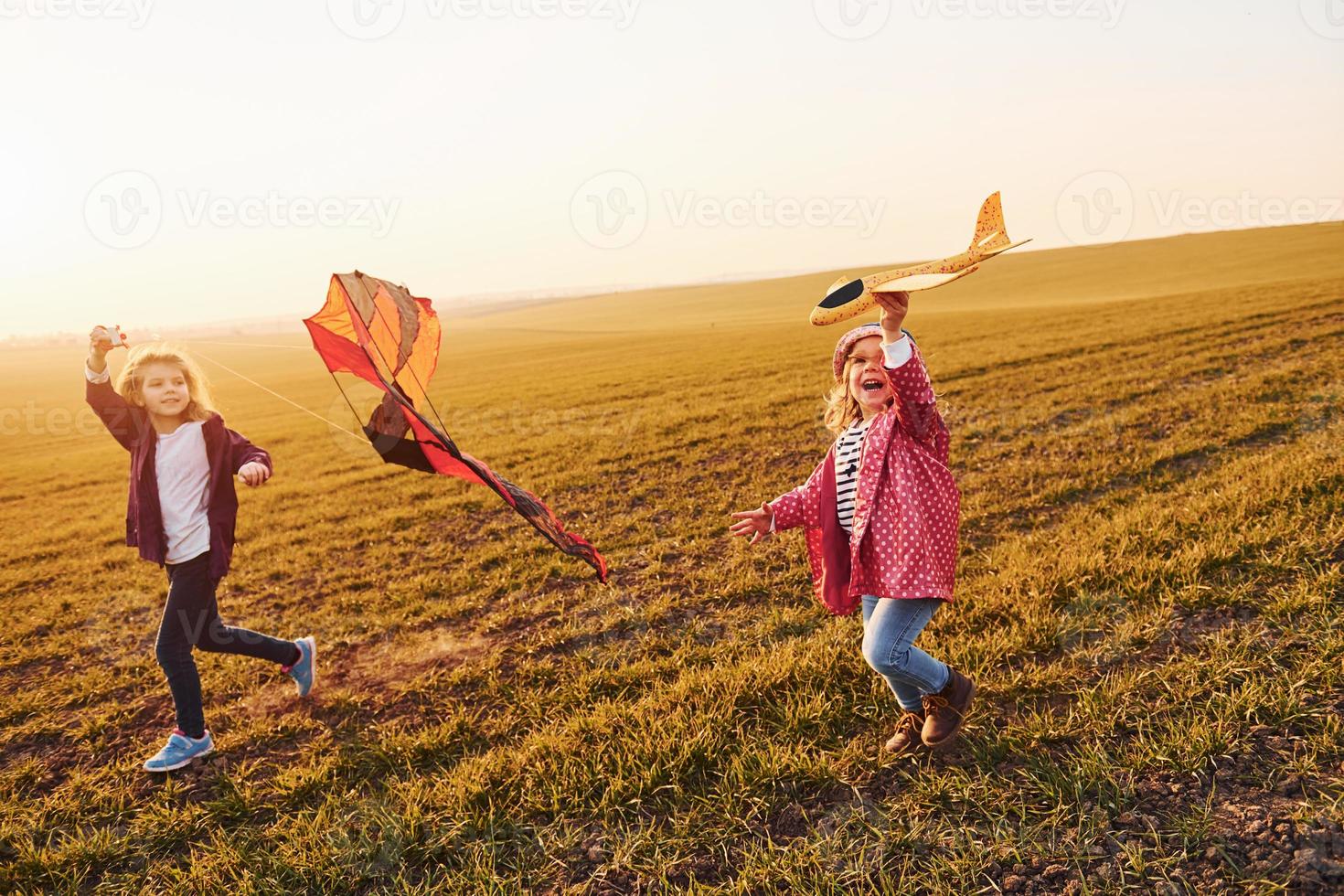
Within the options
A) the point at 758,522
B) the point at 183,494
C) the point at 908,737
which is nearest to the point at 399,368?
the point at 183,494

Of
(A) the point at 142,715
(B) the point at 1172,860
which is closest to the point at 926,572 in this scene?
(B) the point at 1172,860

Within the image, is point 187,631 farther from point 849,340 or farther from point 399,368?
point 849,340

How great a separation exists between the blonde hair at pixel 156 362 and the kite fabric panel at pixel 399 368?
1139 millimetres

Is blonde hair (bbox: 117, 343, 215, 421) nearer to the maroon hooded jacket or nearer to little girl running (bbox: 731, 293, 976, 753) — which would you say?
the maroon hooded jacket

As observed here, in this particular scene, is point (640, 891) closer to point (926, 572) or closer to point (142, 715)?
point (926, 572)

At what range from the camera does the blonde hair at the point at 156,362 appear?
4008 mm

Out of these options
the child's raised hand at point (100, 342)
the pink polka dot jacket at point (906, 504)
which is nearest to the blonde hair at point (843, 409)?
the pink polka dot jacket at point (906, 504)

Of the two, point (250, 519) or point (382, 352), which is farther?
point (250, 519)

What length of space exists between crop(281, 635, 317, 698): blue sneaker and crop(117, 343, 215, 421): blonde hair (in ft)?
5.28

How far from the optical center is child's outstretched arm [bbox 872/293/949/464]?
2.77 m

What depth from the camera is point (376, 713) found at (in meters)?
4.37

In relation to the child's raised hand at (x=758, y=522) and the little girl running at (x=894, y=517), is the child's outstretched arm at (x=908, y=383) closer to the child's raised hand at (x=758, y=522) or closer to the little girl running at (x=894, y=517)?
the little girl running at (x=894, y=517)

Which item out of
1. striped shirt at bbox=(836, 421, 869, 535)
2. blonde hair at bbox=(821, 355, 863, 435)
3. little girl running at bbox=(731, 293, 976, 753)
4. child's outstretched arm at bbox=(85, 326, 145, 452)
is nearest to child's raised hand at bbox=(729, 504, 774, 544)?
little girl running at bbox=(731, 293, 976, 753)

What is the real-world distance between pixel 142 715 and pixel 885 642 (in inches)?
187
